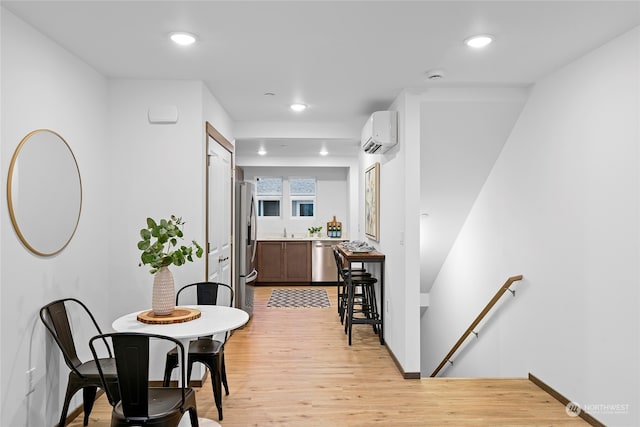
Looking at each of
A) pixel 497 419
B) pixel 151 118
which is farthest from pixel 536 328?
pixel 151 118

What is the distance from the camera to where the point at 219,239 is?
4609 mm

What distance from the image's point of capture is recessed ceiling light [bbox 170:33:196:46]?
9.01 feet

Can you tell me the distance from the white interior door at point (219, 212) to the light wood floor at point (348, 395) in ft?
2.88

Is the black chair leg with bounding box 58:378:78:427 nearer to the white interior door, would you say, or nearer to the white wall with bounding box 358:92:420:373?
the white interior door

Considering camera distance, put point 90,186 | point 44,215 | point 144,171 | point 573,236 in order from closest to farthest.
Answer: point 44,215, point 573,236, point 90,186, point 144,171

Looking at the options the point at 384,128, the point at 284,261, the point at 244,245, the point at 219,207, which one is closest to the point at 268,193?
the point at 284,261

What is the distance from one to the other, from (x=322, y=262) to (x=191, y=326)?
6.15 meters

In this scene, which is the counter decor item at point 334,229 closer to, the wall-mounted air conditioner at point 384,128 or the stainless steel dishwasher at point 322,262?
the stainless steel dishwasher at point 322,262

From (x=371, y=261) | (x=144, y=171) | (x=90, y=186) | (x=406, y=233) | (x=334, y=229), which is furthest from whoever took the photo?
(x=334, y=229)

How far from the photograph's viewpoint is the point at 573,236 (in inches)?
129

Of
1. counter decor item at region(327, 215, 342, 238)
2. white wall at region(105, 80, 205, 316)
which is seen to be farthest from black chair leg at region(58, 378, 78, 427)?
counter decor item at region(327, 215, 342, 238)

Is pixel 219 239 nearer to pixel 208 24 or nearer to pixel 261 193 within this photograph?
pixel 208 24

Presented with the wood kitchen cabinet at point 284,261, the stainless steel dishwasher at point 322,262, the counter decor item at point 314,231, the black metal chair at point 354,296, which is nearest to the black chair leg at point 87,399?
the black metal chair at point 354,296

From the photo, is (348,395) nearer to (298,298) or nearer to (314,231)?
(298,298)
